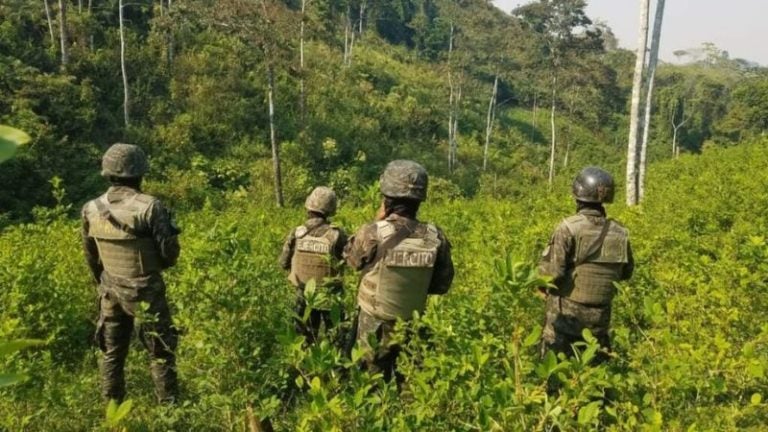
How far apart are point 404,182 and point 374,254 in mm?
429

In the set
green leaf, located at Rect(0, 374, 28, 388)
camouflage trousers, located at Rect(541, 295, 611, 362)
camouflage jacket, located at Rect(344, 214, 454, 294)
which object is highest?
green leaf, located at Rect(0, 374, 28, 388)

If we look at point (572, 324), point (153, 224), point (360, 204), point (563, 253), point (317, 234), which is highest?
point (153, 224)

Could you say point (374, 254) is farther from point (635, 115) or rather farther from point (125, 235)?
point (635, 115)

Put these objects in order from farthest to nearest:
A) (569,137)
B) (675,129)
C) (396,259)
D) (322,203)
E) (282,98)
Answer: (675,129), (569,137), (282,98), (322,203), (396,259)

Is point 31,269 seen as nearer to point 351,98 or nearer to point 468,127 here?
point 351,98

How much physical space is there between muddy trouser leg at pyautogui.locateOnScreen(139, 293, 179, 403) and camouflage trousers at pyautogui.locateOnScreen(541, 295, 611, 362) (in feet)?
7.82

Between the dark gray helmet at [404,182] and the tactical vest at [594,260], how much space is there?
3.57 feet

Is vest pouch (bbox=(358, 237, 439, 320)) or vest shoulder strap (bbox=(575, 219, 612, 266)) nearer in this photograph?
vest pouch (bbox=(358, 237, 439, 320))

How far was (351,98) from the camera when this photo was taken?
30.5 metres

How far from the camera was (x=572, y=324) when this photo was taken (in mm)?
3812

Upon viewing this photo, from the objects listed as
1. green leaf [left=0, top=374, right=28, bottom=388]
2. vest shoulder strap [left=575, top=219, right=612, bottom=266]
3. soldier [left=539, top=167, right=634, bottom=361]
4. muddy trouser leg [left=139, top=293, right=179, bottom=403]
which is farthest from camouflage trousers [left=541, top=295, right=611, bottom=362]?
green leaf [left=0, top=374, right=28, bottom=388]

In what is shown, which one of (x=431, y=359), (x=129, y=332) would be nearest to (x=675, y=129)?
(x=129, y=332)

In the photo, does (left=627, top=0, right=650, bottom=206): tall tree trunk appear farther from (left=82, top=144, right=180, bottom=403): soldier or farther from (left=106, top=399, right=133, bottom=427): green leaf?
(left=106, top=399, right=133, bottom=427): green leaf

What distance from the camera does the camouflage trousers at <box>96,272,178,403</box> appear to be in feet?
12.2
